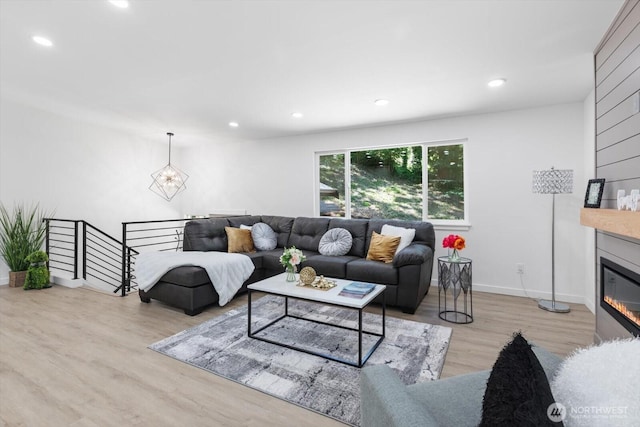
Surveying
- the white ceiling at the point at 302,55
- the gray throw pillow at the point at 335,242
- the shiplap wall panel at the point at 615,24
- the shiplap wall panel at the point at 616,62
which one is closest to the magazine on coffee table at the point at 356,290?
the gray throw pillow at the point at 335,242

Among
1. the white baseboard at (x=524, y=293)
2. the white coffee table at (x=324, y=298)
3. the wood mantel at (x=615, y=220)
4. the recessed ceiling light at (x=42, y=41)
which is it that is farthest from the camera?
the white baseboard at (x=524, y=293)

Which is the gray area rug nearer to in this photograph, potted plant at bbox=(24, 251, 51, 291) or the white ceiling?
the white ceiling

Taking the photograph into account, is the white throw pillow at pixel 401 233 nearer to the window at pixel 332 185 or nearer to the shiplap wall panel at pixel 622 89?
the window at pixel 332 185

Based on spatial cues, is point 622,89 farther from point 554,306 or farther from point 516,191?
point 554,306

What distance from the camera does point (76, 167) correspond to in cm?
486

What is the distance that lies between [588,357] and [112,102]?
4798 millimetres

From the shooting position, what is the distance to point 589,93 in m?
3.27

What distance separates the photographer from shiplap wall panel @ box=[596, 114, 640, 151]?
1.88 metres

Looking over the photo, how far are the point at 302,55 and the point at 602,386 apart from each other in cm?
265

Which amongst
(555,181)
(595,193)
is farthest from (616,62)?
(555,181)

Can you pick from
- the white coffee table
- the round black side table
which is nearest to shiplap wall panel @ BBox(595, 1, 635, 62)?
the round black side table

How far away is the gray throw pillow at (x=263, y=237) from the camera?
4.46 meters

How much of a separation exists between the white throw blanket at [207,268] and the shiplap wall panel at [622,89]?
11.9 ft

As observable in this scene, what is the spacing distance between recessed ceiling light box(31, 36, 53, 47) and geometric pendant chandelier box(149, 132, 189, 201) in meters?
3.70
